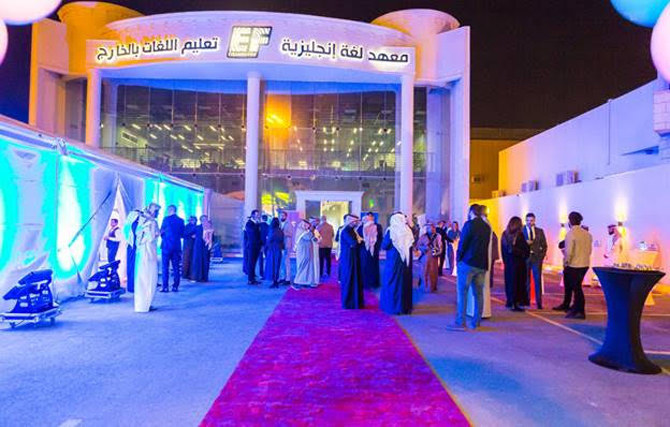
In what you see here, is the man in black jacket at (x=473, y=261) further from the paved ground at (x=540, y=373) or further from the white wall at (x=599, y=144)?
the white wall at (x=599, y=144)

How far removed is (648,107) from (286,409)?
14.6m

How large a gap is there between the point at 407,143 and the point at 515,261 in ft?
35.3

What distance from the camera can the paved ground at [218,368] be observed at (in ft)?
11.2

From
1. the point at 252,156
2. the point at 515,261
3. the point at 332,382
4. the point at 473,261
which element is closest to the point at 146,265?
the point at 332,382

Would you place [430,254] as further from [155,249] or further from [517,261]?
[155,249]

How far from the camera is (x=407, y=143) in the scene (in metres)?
18.0

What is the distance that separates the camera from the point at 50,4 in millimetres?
4176

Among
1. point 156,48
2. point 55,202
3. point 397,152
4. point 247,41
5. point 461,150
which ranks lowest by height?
point 55,202

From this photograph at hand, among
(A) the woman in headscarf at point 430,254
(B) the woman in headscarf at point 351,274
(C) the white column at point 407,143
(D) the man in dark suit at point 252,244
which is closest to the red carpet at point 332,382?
(B) the woman in headscarf at point 351,274

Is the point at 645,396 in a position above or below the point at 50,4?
below

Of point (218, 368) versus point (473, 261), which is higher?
point (473, 261)

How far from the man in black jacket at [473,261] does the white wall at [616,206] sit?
23.1ft

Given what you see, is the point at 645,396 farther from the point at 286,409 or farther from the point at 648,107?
the point at 648,107

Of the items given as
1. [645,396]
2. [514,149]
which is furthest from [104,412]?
[514,149]
